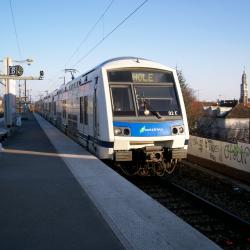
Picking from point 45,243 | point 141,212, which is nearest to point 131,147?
point 141,212

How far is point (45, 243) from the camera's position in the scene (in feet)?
16.6

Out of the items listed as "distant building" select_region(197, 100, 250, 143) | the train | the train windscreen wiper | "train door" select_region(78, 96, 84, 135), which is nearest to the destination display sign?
the train

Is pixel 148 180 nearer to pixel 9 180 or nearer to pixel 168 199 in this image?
A: pixel 168 199

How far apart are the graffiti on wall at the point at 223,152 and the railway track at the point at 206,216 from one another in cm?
314

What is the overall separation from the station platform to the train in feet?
3.07

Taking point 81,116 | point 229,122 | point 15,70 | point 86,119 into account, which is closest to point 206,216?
point 86,119

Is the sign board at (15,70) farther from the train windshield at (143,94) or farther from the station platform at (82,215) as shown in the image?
the station platform at (82,215)

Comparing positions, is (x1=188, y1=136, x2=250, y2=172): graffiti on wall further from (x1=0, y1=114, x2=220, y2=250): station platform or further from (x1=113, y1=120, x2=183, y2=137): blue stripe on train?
(x1=0, y1=114, x2=220, y2=250): station platform

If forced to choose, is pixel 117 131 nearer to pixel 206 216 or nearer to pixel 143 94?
pixel 143 94

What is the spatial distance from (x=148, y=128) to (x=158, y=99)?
101cm

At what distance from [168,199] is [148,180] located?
94.5 inches

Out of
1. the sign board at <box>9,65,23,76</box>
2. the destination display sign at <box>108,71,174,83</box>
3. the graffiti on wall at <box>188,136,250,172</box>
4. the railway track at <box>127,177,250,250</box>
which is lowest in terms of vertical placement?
the railway track at <box>127,177,250,250</box>

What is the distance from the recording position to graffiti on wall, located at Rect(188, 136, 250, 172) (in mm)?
13211

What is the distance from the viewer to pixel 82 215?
6.34m
